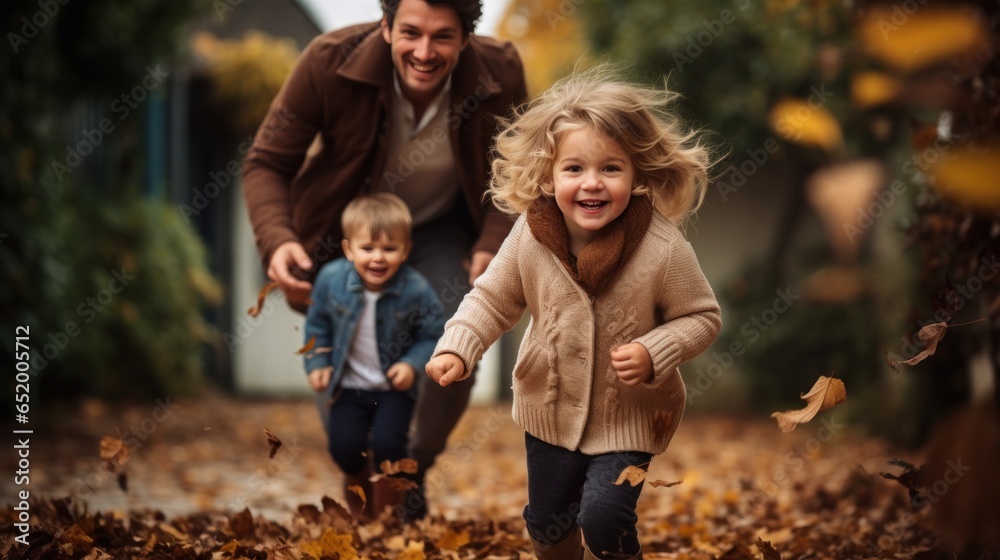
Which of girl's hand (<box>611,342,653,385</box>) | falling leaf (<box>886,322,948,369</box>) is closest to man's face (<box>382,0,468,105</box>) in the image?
girl's hand (<box>611,342,653,385</box>)

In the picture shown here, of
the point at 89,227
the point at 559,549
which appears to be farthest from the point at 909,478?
the point at 89,227

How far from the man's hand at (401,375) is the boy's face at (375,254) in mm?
281

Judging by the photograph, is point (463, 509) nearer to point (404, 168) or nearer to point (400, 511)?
point (400, 511)

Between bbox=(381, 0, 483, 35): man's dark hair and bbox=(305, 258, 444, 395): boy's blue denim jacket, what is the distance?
0.83 m

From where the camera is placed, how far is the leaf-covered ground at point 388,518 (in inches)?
132

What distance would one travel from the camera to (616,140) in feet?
8.63

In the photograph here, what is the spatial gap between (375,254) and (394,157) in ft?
1.35

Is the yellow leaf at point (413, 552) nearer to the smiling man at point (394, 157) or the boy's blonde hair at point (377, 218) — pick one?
the smiling man at point (394, 157)

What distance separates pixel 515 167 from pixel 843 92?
7.63 meters

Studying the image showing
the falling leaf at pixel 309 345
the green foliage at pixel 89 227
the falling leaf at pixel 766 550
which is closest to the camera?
the falling leaf at pixel 766 550

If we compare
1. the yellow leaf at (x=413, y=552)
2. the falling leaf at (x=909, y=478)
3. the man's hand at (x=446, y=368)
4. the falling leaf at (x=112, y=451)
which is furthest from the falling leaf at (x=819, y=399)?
the falling leaf at (x=112, y=451)

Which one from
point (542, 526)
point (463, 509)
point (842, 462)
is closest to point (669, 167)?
point (542, 526)

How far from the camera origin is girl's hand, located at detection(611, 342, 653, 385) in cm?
246

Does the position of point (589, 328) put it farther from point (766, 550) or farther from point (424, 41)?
point (424, 41)
